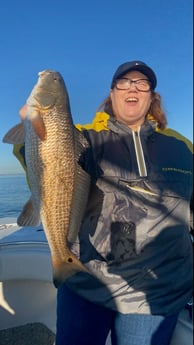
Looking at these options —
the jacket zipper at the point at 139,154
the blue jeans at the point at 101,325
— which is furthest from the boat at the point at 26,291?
the jacket zipper at the point at 139,154

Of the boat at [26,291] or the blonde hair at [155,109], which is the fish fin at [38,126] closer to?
the blonde hair at [155,109]

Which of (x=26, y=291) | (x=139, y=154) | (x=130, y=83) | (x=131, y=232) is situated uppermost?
(x=130, y=83)

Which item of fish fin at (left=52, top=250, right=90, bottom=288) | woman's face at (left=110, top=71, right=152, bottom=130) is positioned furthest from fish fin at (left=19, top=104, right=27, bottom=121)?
fish fin at (left=52, top=250, right=90, bottom=288)

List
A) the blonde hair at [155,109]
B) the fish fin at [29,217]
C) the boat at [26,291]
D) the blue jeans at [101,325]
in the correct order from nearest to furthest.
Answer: the fish fin at [29,217] → the blue jeans at [101,325] → the blonde hair at [155,109] → the boat at [26,291]

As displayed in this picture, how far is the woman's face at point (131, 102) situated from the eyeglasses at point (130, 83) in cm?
2

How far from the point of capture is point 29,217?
5.78 feet

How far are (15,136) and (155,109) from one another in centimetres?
97

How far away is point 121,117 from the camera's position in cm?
200

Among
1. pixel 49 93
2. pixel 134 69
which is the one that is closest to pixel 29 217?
pixel 49 93

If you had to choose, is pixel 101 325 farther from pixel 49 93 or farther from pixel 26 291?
pixel 26 291

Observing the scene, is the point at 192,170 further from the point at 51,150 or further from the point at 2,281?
the point at 2,281

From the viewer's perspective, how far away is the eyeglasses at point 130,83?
76.3 inches

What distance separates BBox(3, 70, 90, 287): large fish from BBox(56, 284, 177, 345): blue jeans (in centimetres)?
31

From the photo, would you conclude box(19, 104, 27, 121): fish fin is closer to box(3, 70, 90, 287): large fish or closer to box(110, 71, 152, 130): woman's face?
box(3, 70, 90, 287): large fish
